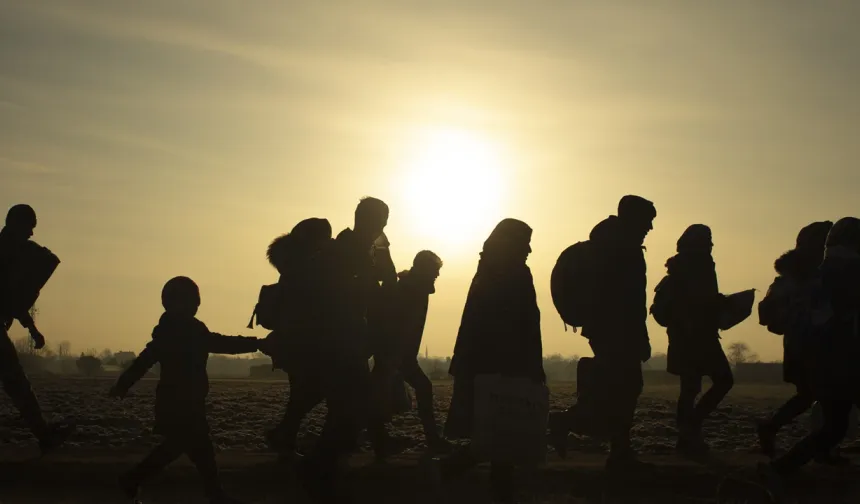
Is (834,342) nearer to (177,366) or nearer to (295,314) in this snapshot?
(295,314)

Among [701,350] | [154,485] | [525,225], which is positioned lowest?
[154,485]

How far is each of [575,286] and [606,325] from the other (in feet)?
1.63

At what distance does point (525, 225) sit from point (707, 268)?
361 cm

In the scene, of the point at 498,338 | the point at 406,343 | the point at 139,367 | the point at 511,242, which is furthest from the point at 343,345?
the point at 406,343

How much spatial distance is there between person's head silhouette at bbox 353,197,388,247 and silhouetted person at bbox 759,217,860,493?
13.1 feet

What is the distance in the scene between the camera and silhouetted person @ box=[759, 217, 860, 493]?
8953 millimetres

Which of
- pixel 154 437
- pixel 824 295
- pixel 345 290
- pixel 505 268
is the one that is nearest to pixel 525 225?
pixel 505 268

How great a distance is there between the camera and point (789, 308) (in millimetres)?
10180

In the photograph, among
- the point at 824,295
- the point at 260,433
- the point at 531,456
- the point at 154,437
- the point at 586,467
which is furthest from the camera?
the point at 260,433

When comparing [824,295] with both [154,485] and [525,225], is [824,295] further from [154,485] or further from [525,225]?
[154,485]

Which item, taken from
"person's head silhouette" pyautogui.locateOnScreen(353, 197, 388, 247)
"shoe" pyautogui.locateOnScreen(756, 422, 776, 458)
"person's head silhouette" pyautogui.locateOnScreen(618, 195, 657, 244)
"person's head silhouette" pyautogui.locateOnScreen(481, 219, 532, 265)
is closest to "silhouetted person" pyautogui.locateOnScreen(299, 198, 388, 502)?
"person's head silhouette" pyautogui.locateOnScreen(353, 197, 388, 247)

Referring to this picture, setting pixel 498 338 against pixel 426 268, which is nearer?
pixel 498 338

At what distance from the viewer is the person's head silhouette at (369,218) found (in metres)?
8.44

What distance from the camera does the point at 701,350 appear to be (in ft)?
36.6
